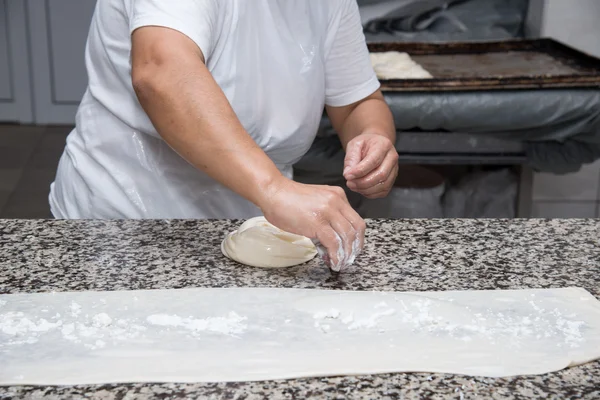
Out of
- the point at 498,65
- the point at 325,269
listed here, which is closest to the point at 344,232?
the point at 325,269

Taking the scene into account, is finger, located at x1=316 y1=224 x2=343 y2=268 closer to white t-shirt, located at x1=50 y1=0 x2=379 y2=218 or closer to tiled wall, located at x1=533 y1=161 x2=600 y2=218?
white t-shirt, located at x1=50 y1=0 x2=379 y2=218

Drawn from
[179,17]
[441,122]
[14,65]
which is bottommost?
[14,65]

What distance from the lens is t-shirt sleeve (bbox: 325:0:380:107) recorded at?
1.39 meters

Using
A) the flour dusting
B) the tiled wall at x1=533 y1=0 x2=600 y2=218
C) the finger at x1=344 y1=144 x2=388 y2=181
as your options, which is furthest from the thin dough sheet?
the tiled wall at x1=533 y1=0 x2=600 y2=218

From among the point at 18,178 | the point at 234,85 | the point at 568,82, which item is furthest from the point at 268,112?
the point at 18,178

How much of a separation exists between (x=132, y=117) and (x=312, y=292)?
0.54 metres

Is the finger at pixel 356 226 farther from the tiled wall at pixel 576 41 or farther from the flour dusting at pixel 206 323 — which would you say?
the tiled wall at pixel 576 41

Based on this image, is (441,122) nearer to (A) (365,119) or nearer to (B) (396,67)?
(B) (396,67)

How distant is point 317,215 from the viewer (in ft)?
3.01

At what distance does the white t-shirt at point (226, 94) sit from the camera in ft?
4.05

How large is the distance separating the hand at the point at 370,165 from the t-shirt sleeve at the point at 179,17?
0.28 meters

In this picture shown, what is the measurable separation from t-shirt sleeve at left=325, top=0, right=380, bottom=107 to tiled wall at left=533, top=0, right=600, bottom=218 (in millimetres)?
1925

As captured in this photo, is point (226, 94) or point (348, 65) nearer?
point (226, 94)

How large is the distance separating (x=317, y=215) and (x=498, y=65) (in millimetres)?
1834
